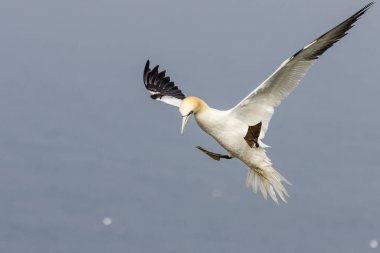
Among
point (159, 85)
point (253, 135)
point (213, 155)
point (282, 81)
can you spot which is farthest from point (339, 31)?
point (159, 85)

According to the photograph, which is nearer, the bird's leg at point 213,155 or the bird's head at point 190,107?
the bird's head at point 190,107

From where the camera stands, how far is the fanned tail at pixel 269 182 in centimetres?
1441

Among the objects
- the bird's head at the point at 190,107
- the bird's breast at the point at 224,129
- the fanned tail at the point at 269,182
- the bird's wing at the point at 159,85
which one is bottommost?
the fanned tail at the point at 269,182

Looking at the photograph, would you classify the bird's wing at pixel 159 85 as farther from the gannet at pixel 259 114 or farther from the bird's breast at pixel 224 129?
the bird's breast at pixel 224 129

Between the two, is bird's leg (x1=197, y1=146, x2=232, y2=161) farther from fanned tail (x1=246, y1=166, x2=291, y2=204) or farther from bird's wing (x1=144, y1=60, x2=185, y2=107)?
bird's wing (x1=144, y1=60, x2=185, y2=107)

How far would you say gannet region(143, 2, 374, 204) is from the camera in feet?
43.2

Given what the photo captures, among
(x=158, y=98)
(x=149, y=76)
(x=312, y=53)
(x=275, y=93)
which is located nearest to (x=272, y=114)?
(x=275, y=93)

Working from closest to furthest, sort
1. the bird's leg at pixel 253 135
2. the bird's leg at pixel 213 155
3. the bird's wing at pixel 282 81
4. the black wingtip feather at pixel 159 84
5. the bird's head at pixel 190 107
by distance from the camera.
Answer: the bird's head at pixel 190 107
the bird's wing at pixel 282 81
the bird's leg at pixel 253 135
the bird's leg at pixel 213 155
the black wingtip feather at pixel 159 84

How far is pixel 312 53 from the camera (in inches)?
527

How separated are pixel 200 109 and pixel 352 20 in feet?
9.54

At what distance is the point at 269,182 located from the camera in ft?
47.8

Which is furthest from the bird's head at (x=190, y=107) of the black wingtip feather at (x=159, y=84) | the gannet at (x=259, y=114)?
the black wingtip feather at (x=159, y=84)

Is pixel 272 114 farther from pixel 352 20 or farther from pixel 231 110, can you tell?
pixel 352 20

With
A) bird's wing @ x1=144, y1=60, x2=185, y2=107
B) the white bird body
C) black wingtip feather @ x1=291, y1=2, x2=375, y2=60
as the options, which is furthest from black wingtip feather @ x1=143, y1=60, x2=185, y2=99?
black wingtip feather @ x1=291, y1=2, x2=375, y2=60
